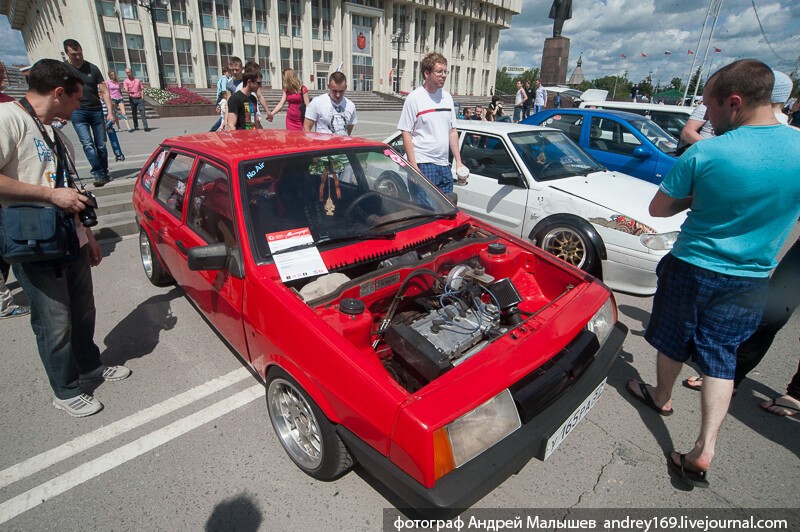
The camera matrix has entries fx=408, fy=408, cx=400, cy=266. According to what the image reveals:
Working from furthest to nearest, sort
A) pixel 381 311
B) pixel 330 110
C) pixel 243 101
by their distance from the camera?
pixel 243 101
pixel 330 110
pixel 381 311

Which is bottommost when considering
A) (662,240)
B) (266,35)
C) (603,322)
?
(603,322)

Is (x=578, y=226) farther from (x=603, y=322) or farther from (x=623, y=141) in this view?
(x=623, y=141)

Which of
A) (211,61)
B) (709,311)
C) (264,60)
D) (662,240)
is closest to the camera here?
(709,311)

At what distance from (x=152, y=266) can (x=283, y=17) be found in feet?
128

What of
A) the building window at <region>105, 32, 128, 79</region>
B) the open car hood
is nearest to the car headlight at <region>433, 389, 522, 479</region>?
the open car hood

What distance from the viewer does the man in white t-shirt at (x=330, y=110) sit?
5168 millimetres

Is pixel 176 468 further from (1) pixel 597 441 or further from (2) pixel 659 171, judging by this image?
(2) pixel 659 171

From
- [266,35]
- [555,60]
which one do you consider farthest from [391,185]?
[266,35]

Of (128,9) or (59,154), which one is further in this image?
(128,9)

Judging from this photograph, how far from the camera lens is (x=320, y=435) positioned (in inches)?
75.7

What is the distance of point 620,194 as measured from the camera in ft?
14.1

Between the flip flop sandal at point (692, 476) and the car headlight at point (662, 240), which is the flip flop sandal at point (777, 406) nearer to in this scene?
the flip flop sandal at point (692, 476)

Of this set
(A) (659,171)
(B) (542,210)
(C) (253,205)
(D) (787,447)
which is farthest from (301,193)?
(A) (659,171)

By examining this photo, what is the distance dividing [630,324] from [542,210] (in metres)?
1.42
